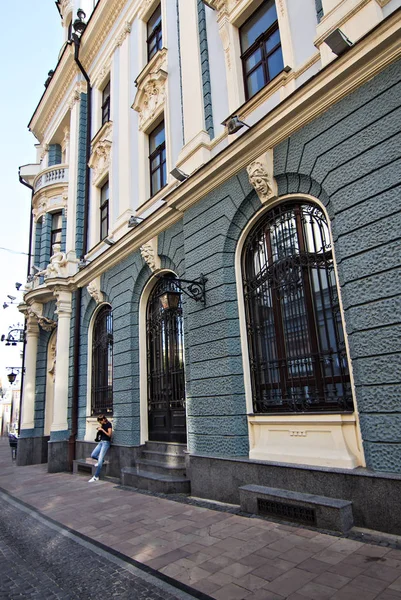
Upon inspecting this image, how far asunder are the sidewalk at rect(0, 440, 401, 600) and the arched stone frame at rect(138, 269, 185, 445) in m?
2.44

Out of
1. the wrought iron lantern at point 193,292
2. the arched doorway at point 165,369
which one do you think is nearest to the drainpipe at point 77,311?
the arched doorway at point 165,369

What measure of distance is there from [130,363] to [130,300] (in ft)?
5.30

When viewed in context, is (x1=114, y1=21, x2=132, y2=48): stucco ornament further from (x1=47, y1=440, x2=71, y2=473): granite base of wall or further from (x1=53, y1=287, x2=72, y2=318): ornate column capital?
(x1=47, y1=440, x2=71, y2=473): granite base of wall

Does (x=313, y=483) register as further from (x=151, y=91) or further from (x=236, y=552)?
(x=151, y=91)

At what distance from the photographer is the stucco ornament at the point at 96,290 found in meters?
11.8

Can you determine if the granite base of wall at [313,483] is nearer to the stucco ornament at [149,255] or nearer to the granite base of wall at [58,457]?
the stucco ornament at [149,255]

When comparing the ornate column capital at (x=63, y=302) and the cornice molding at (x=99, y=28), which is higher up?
the cornice molding at (x=99, y=28)

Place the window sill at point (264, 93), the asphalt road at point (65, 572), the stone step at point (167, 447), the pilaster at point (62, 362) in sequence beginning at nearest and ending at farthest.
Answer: the asphalt road at point (65, 572), the window sill at point (264, 93), the stone step at point (167, 447), the pilaster at point (62, 362)

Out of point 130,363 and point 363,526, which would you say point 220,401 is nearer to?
point 363,526

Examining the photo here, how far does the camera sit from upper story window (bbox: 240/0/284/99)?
735 cm

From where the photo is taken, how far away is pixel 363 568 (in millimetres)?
3676

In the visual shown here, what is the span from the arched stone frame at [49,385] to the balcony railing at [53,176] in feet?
19.6

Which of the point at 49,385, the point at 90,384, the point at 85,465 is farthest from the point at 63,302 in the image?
the point at 85,465

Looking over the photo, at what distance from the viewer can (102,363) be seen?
11.8m
